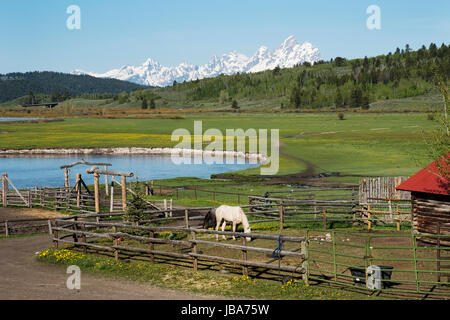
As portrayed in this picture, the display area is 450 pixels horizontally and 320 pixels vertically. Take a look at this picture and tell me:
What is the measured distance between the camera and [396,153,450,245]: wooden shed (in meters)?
21.0

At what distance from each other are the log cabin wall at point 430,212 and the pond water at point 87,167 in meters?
38.7

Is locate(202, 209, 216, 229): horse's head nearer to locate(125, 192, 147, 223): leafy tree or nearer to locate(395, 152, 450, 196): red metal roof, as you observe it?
locate(125, 192, 147, 223): leafy tree

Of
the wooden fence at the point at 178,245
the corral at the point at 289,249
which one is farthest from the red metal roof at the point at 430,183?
the wooden fence at the point at 178,245

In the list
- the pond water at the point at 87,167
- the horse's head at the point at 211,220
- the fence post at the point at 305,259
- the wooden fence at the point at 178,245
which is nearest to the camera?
the fence post at the point at 305,259

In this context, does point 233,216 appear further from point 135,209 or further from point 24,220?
point 24,220

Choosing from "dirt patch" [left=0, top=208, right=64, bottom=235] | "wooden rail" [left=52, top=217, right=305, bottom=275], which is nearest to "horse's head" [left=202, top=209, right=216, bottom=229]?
"wooden rail" [left=52, top=217, right=305, bottom=275]

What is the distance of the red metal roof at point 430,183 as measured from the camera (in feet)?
68.7

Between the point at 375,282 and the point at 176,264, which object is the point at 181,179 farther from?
the point at 375,282

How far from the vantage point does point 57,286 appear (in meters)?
15.5

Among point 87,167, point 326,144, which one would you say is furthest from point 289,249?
point 326,144

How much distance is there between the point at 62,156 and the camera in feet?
306

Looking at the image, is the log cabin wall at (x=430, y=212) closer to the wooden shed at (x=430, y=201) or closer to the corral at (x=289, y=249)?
the wooden shed at (x=430, y=201)

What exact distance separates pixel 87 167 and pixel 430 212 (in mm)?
62063
